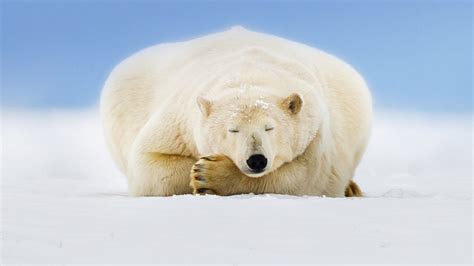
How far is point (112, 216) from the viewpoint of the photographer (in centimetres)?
842

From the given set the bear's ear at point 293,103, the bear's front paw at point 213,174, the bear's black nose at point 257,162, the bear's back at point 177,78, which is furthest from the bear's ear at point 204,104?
the bear's back at point 177,78

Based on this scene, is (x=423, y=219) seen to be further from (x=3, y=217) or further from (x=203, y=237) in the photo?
(x=3, y=217)

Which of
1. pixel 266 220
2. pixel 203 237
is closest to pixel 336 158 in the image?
pixel 266 220

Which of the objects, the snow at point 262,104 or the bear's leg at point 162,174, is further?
the bear's leg at point 162,174

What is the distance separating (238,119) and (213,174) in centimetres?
75

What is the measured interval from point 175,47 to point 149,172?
3.66 m

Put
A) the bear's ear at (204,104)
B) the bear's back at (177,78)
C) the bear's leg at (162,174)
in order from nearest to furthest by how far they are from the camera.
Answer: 1. the bear's ear at (204,104)
2. the bear's leg at (162,174)
3. the bear's back at (177,78)

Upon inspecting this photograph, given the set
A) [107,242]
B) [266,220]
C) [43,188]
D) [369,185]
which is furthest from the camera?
[369,185]

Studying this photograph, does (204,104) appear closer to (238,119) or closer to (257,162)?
(238,119)

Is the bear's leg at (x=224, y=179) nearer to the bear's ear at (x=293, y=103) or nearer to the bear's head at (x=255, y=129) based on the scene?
the bear's head at (x=255, y=129)

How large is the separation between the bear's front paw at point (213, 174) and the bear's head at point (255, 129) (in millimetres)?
134

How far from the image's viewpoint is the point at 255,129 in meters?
9.60

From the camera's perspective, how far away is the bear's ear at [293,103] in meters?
10.1

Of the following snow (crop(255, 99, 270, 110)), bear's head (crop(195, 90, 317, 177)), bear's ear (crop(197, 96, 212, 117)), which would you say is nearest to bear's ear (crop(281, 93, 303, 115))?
bear's head (crop(195, 90, 317, 177))
